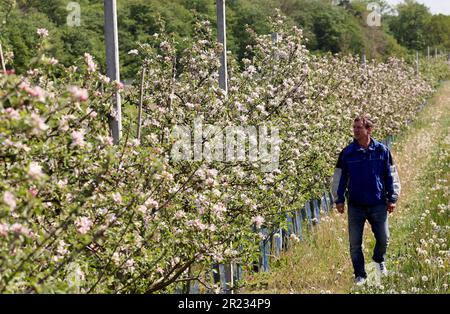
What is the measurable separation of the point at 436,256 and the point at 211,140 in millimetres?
3204

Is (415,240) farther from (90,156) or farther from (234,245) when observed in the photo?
(90,156)

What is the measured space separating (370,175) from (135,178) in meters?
3.33

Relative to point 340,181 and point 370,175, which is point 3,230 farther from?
point 340,181

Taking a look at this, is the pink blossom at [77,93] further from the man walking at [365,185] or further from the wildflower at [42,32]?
the man walking at [365,185]

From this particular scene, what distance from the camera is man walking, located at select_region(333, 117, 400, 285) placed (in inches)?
294

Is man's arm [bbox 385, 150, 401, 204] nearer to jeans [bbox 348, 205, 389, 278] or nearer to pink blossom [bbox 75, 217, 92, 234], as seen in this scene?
jeans [bbox 348, 205, 389, 278]

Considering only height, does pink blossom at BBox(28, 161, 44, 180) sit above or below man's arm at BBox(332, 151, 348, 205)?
above

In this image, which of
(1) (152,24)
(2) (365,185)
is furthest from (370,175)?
(1) (152,24)

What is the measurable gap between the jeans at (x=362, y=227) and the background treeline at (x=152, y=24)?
333 cm

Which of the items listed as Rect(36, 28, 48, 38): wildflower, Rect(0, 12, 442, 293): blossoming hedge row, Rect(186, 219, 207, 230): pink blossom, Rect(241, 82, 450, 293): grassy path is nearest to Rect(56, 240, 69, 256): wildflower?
Rect(0, 12, 442, 293): blossoming hedge row

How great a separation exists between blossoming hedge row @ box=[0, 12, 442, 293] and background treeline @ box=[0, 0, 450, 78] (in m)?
0.88

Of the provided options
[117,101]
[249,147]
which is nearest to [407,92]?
[249,147]

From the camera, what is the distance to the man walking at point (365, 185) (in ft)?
24.5
